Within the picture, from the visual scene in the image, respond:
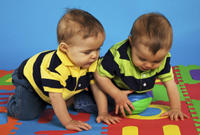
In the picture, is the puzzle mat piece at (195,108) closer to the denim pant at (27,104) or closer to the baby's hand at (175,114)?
the baby's hand at (175,114)

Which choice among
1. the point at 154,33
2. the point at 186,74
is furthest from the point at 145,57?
the point at 186,74

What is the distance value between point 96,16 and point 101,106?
155 centimetres

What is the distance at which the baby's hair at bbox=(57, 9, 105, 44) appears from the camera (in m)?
1.30

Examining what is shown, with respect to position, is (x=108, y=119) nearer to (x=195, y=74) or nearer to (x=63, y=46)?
(x=63, y=46)

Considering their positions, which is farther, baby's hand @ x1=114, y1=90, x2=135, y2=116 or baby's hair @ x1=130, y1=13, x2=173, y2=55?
baby's hand @ x1=114, y1=90, x2=135, y2=116

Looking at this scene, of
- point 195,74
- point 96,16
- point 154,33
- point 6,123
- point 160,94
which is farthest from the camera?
point 96,16

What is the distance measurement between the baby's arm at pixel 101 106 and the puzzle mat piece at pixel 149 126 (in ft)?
0.15

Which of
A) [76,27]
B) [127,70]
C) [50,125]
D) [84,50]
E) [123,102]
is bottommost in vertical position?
[50,125]

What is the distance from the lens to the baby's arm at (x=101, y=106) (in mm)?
1463

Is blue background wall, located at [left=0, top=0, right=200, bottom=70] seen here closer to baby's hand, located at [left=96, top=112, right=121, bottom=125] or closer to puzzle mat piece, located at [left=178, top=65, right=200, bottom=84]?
puzzle mat piece, located at [left=178, top=65, right=200, bottom=84]

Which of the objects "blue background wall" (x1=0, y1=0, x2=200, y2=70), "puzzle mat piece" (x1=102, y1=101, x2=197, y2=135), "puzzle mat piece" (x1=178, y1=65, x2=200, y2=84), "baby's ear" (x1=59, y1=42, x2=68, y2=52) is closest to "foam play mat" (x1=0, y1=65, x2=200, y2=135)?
"puzzle mat piece" (x1=102, y1=101, x2=197, y2=135)

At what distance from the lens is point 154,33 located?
126 centimetres

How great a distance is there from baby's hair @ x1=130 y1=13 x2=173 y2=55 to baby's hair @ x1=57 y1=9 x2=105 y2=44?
18 cm

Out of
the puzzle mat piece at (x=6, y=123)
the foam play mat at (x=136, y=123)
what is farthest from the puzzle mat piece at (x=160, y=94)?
the puzzle mat piece at (x=6, y=123)
